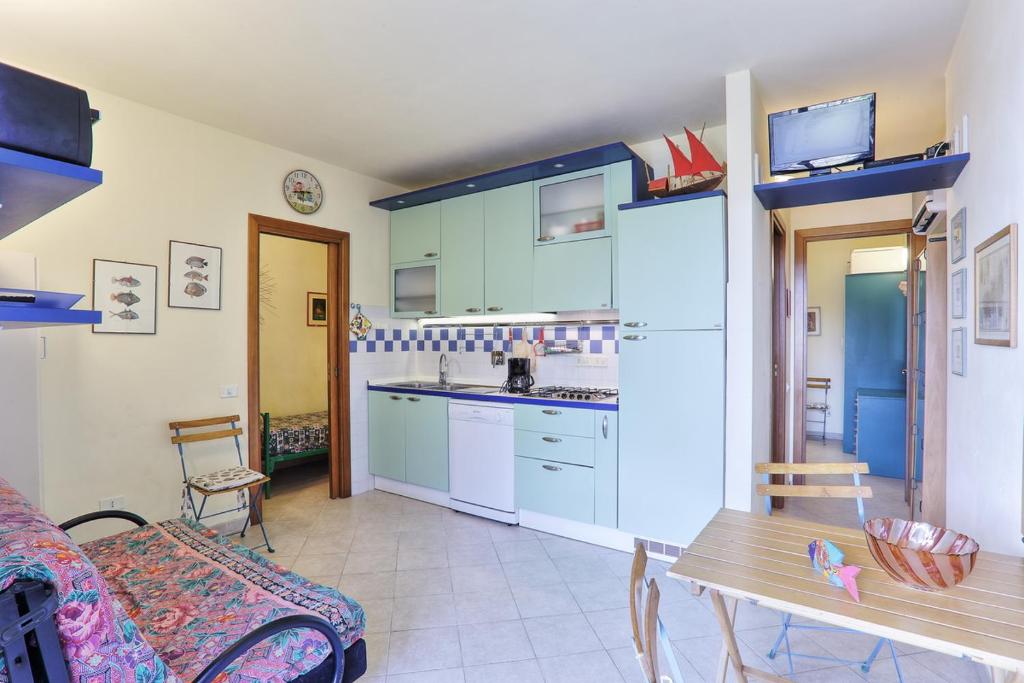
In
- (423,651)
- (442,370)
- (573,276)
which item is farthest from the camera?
(442,370)

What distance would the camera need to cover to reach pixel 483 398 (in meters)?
3.57

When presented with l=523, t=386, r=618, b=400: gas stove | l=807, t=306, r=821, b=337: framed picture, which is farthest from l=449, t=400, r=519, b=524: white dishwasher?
l=807, t=306, r=821, b=337: framed picture

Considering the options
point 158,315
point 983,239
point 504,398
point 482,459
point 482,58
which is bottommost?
point 482,459

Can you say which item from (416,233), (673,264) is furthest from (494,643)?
(416,233)

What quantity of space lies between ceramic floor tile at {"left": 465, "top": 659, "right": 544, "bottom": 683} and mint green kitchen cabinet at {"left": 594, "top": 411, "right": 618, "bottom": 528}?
116cm

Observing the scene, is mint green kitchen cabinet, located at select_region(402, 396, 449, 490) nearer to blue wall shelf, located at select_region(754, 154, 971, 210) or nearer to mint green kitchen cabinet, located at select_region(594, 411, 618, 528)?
mint green kitchen cabinet, located at select_region(594, 411, 618, 528)

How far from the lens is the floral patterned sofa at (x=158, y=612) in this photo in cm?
85

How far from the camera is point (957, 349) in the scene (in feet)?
7.16

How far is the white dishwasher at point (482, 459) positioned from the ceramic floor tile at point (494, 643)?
120 centimetres

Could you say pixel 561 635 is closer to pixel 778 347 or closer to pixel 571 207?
pixel 571 207

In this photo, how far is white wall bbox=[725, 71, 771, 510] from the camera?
8.59 ft

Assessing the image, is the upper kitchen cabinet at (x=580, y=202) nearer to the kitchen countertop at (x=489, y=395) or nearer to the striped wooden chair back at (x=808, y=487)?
the kitchen countertop at (x=489, y=395)

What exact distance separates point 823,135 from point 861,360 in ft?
13.8

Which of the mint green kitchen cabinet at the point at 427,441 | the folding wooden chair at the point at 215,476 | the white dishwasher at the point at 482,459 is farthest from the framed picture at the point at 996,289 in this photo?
the folding wooden chair at the point at 215,476
